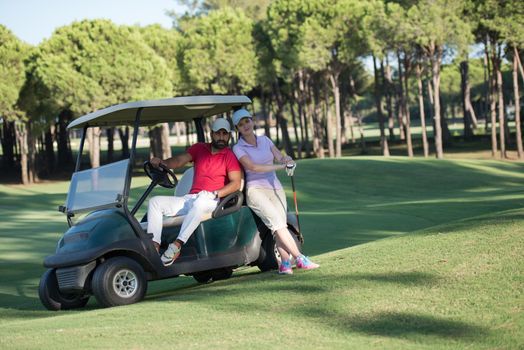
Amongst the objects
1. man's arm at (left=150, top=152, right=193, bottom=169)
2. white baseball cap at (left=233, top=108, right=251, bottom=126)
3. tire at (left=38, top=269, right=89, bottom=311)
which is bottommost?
tire at (left=38, top=269, right=89, bottom=311)

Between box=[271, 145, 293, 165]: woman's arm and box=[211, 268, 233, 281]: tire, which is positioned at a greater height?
box=[271, 145, 293, 165]: woman's arm

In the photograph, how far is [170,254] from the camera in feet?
30.8

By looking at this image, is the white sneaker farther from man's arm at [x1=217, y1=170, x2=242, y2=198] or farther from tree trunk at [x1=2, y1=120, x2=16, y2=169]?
tree trunk at [x1=2, y1=120, x2=16, y2=169]

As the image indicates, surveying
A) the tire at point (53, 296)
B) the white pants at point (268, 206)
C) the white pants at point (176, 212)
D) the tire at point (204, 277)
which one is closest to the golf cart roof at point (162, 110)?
the white pants at point (176, 212)

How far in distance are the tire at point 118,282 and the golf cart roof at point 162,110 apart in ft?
5.71

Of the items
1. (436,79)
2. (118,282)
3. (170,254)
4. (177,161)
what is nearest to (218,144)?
(177,161)

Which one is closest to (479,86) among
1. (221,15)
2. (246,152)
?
(221,15)

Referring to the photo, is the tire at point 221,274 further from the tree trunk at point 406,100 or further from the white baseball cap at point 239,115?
the tree trunk at point 406,100

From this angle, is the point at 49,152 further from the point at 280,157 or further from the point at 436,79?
the point at 280,157

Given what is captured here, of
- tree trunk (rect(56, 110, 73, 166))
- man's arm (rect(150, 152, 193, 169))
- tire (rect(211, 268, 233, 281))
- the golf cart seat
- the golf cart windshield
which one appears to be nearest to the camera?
the golf cart windshield

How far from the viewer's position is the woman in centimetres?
970

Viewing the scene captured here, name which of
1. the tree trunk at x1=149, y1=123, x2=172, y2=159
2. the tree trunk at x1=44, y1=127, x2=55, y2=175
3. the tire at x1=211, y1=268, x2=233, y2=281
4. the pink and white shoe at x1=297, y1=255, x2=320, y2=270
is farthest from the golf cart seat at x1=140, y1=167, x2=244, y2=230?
the tree trunk at x1=44, y1=127, x2=55, y2=175

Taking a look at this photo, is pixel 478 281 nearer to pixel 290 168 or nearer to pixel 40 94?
pixel 290 168

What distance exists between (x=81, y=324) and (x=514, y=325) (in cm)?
363
